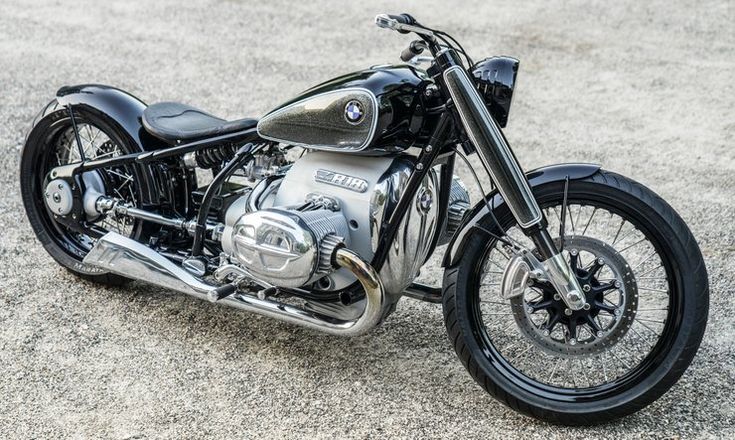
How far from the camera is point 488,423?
12.1 feet

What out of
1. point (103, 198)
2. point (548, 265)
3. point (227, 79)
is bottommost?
point (227, 79)

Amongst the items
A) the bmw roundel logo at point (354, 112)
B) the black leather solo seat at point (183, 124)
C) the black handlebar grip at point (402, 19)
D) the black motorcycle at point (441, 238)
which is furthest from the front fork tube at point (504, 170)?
the black leather solo seat at point (183, 124)

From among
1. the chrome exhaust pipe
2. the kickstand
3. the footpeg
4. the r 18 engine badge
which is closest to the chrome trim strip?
the r 18 engine badge

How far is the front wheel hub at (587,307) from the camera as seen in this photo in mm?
3561

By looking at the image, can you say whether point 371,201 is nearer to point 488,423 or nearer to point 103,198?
point 488,423

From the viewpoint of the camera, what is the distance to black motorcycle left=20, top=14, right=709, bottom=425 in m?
3.49

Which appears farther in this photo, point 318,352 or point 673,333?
point 318,352

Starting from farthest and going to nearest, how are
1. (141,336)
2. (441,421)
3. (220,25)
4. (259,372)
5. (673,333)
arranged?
1. (220,25)
2. (141,336)
3. (259,372)
4. (441,421)
5. (673,333)

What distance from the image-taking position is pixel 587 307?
3559mm

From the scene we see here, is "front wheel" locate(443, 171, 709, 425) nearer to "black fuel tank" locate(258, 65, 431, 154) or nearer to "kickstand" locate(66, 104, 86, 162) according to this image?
"black fuel tank" locate(258, 65, 431, 154)

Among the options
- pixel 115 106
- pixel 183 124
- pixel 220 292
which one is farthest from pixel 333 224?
pixel 115 106

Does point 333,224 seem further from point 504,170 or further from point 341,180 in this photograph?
point 504,170

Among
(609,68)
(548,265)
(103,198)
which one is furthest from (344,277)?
(609,68)

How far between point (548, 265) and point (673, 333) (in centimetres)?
53
